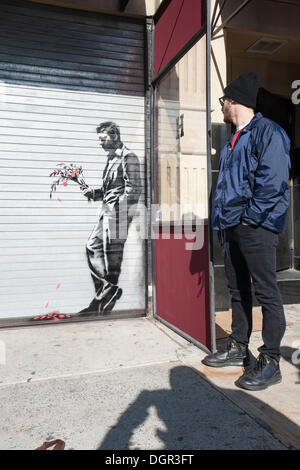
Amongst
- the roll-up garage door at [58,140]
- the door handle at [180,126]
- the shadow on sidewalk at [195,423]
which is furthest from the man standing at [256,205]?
the roll-up garage door at [58,140]

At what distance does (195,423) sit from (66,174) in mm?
3280

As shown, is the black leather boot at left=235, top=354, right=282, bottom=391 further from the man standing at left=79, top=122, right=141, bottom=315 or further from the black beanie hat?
the man standing at left=79, top=122, right=141, bottom=315

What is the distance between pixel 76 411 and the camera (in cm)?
250

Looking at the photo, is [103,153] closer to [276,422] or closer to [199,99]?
[199,99]

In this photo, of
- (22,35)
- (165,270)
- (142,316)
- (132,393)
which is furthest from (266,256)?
(22,35)

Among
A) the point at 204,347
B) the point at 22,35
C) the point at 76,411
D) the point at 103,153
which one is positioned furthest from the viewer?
the point at 103,153

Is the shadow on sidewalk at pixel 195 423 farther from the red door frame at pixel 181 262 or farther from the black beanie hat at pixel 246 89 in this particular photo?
the black beanie hat at pixel 246 89

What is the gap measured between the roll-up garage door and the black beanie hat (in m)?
2.12

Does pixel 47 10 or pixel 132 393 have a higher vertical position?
pixel 47 10

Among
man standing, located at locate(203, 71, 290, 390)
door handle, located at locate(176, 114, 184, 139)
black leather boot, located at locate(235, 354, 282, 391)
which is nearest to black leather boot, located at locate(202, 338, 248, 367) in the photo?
man standing, located at locate(203, 71, 290, 390)

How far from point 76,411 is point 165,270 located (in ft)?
7.40

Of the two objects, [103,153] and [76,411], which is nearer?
[76,411]

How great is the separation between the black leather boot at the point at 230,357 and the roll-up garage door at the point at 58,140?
6.39 ft

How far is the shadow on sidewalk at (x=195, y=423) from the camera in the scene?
2080 millimetres
